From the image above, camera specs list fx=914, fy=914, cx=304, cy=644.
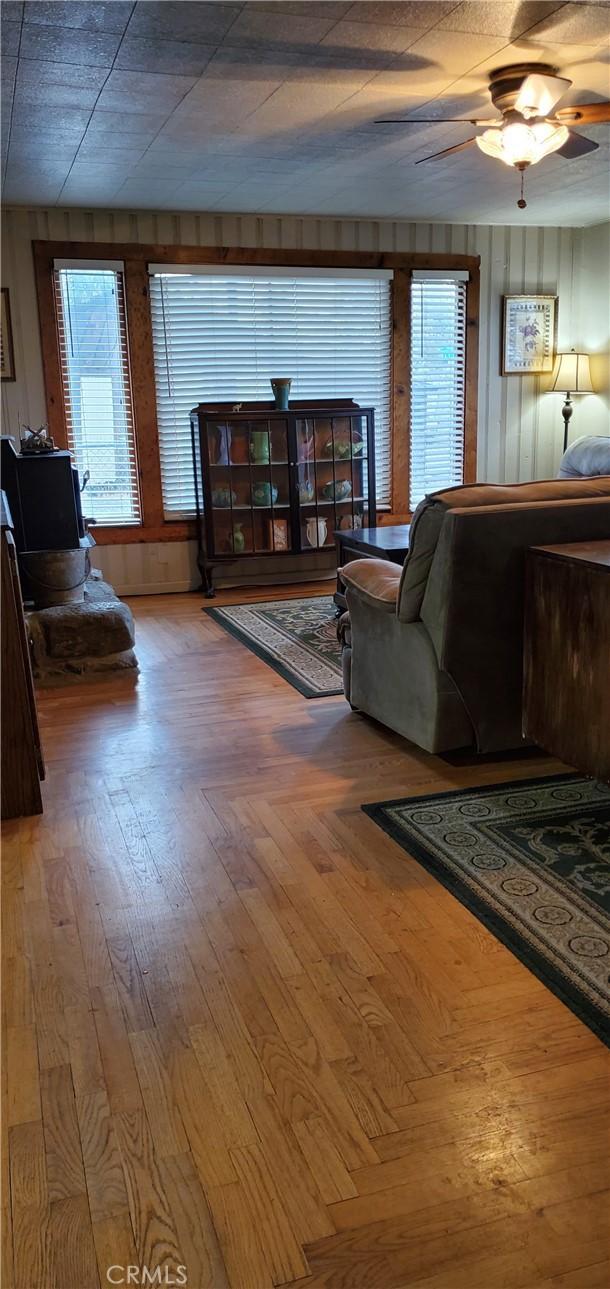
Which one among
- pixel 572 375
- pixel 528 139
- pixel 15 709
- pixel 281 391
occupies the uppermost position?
pixel 528 139

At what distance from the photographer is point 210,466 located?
6117mm

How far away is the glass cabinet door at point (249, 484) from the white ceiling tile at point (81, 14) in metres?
3.15

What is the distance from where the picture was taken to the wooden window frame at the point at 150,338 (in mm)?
5895

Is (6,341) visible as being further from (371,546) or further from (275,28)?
(275,28)

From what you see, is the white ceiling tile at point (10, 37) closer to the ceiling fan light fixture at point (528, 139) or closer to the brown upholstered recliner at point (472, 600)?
the ceiling fan light fixture at point (528, 139)

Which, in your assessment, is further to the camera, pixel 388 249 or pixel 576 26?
pixel 388 249

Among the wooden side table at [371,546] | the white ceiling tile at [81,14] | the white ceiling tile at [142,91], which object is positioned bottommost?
the wooden side table at [371,546]

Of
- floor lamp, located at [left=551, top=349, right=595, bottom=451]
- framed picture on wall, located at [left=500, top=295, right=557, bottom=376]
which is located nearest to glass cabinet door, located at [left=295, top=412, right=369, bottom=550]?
framed picture on wall, located at [left=500, top=295, right=557, bottom=376]

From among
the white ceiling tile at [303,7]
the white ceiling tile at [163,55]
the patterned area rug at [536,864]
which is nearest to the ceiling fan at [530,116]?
the white ceiling tile at [303,7]

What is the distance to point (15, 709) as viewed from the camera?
2857 millimetres

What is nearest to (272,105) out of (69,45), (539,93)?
(69,45)

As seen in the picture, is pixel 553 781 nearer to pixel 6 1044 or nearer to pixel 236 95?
pixel 6 1044

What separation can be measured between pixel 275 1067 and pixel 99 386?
17.2ft

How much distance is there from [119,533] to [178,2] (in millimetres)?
3844
